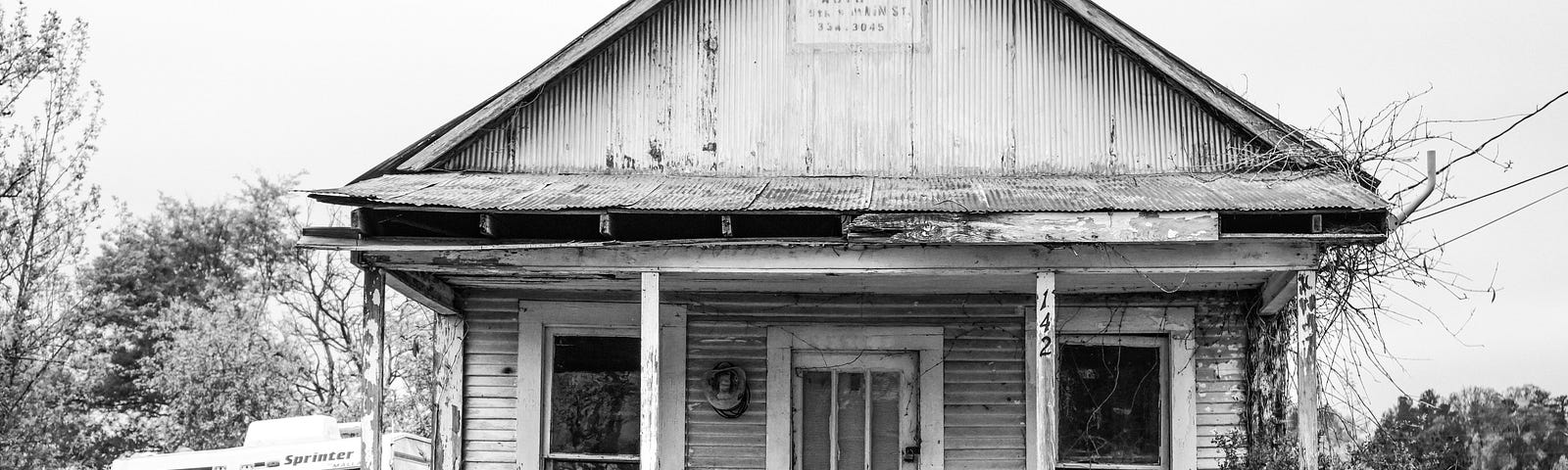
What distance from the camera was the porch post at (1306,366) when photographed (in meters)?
7.94

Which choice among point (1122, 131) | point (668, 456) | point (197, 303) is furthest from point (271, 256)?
point (1122, 131)

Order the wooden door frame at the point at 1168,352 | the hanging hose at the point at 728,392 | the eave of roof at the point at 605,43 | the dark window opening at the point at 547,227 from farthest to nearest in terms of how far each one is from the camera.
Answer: the hanging hose at the point at 728,392, the wooden door frame at the point at 1168,352, the eave of roof at the point at 605,43, the dark window opening at the point at 547,227

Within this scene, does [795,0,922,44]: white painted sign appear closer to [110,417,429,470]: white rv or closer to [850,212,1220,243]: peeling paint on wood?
[850,212,1220,243]: peeling paint on wood

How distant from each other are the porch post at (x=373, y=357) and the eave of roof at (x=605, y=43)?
801 millimetres

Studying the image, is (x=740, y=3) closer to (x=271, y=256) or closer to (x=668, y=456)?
(x=668, y=456)

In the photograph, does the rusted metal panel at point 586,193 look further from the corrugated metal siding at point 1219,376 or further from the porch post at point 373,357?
the corrugated metal siding at point 1219,376

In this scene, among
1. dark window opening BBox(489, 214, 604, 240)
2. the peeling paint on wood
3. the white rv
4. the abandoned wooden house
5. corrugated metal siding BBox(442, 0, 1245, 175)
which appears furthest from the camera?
the white rv

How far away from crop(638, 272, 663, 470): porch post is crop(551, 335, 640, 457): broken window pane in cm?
184

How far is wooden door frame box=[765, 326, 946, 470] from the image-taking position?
31.5ft

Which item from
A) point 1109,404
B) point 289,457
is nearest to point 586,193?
point 1109,404

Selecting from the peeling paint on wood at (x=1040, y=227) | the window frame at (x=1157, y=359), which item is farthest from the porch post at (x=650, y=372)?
the window frame at (x=1157, y=359)

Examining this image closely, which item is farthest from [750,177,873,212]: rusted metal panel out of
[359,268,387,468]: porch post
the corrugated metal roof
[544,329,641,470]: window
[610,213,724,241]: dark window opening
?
[359,268,387,468]: porch post

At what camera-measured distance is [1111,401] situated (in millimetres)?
9742

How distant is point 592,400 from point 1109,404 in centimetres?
373
